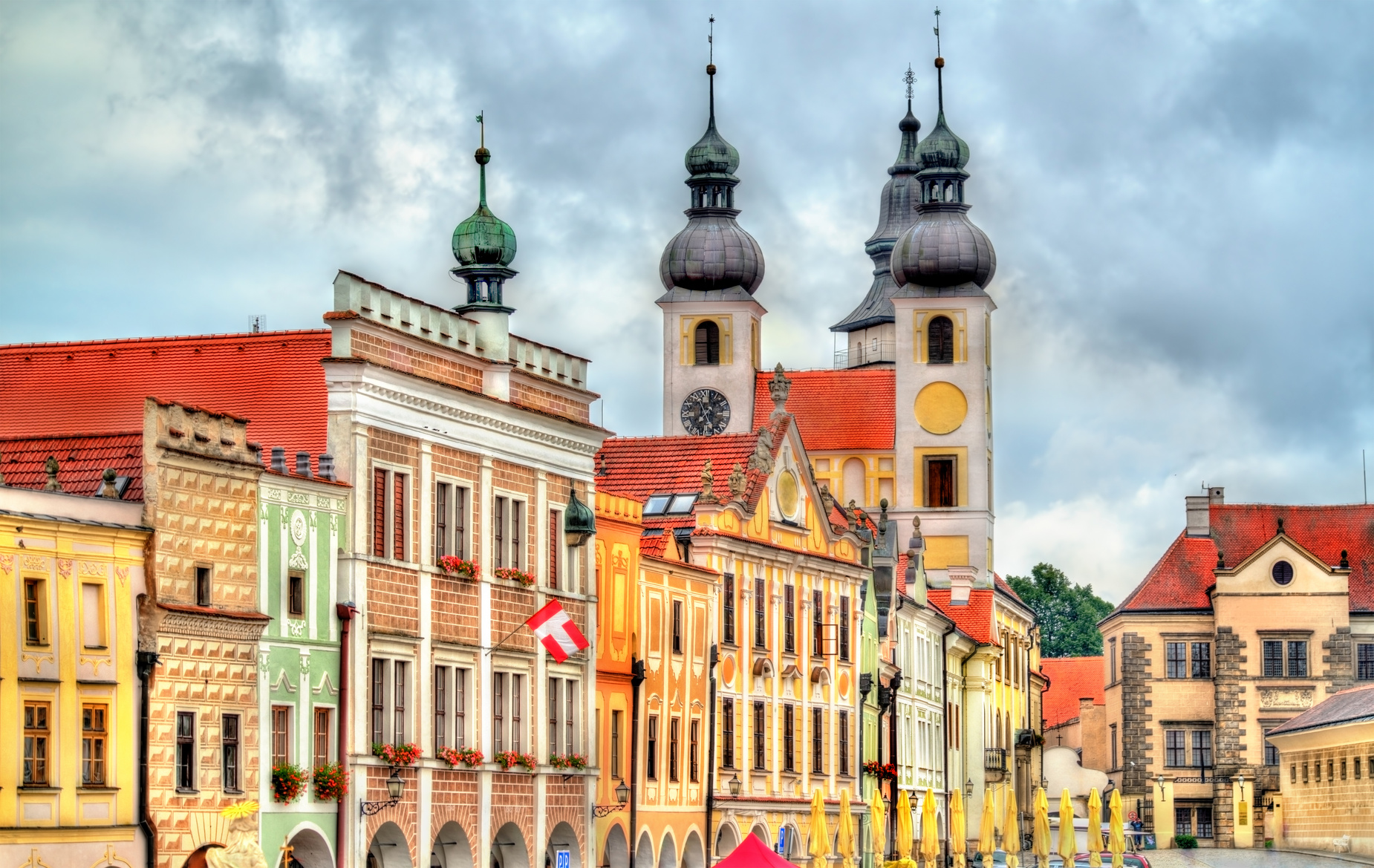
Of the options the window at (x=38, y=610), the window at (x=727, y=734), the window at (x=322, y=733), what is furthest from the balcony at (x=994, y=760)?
the window at (x=38, y=610)

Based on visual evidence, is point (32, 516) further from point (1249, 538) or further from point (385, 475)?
point (1249, 538)

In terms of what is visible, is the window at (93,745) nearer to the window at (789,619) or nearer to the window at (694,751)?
the window at (694,751)

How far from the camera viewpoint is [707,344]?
13350cm

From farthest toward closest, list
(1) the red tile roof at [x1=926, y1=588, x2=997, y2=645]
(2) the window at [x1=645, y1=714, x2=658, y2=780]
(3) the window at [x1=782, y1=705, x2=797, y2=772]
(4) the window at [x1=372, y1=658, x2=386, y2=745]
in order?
(1) the red tile roof at [x1=926, y1=588, x2=997, y2=645], (3) the window at [x1=782, y1=705, x2=797, y2=772], (2) the window at [x1=645, y1=714, x2=658, y2=780], (4) the window at [x1=372, y1=658, x2=386, y2=745]

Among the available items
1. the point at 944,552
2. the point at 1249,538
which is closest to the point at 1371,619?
the point at 1249,538

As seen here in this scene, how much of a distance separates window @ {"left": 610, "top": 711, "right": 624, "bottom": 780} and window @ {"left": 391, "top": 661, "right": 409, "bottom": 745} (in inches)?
411

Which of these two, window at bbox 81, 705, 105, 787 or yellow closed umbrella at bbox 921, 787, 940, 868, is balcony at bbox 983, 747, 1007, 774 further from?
window at bbox 81, 705, 105, 787

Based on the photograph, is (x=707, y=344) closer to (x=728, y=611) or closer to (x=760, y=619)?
(x=760, y=619)

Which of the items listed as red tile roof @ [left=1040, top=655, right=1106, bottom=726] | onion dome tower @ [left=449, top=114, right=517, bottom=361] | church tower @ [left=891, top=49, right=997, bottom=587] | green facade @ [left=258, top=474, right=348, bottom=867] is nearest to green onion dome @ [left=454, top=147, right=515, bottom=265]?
onion dome tower @ [left=449, top=114, right=517, bottom=361]

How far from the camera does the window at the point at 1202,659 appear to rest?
12038 centimetres

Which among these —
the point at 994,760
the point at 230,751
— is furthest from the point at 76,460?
the point at 994,760

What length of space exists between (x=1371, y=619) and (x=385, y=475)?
77.2 m

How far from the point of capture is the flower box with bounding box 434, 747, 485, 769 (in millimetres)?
51156

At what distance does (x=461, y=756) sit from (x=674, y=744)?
12.6 meters
